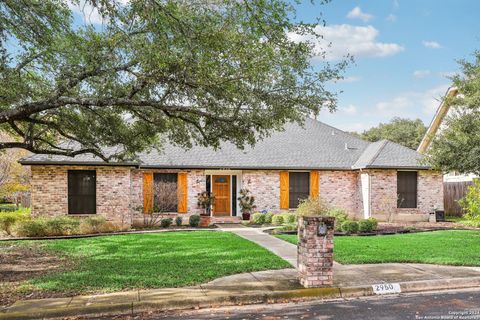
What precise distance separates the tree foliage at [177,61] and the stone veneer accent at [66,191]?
786 centimetres

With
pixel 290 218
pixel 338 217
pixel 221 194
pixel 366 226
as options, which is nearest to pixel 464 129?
pixel 366 226

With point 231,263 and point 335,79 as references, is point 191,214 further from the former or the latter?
point 335,79

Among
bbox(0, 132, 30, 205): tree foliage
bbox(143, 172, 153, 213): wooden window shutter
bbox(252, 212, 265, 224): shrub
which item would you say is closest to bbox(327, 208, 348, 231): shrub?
bbox(252, 212, 265, 224): shrub

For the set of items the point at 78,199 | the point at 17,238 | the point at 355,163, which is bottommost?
the point at 17,238

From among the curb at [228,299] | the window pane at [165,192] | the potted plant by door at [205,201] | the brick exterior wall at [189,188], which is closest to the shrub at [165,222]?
the window pane at [165,192]

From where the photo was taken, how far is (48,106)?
7.83 meters

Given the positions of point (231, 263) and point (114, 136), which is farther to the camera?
point (114, 136)

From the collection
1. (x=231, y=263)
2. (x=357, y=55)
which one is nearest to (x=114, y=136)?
(x=231, y=263)

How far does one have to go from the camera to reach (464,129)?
43.4ft

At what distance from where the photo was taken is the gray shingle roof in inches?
803

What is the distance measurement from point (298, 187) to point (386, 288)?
1435cm

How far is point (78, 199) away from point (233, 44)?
13.0 meters

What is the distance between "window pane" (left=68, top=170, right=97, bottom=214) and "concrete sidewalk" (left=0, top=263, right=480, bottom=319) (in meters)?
12.2

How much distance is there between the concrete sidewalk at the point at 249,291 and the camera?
20.1 ft
